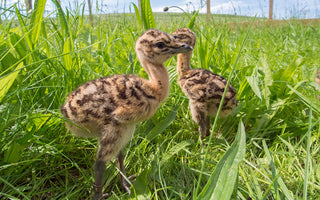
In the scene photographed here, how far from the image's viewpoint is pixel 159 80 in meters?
1.55

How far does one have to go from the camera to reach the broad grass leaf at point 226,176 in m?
0.94

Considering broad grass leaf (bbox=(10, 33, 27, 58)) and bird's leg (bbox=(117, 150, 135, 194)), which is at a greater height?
broad grass leaf (bbox=(10, 33, 27, 58))

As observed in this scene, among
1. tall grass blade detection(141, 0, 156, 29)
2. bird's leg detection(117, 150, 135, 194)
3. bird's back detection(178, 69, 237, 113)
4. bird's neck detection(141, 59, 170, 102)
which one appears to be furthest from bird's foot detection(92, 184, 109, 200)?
tall grass blade detection(141, 0, 156, 29)

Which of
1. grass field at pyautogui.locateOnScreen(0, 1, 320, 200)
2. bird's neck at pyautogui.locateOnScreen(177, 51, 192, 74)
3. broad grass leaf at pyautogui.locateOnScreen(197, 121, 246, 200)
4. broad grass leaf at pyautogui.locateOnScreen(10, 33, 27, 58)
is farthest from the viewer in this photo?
bird's neck at pyautogui.locateOnScreen(177, 51, 192, 74)

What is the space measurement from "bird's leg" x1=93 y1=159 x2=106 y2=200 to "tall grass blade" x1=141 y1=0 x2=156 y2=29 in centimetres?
153

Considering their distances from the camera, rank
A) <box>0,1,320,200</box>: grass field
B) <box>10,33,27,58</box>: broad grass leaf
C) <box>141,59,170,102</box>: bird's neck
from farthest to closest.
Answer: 1. <box>10,33,27,58</box>: broad grass leaf
2. <box>141,59,170,102</box>: bird's neck
3. <box>0,1,320,200</box>: grass field

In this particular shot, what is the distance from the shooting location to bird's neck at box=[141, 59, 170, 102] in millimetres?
1537

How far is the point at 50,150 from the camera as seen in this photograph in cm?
154

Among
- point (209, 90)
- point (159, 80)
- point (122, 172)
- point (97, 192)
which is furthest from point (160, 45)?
point (97, 192)

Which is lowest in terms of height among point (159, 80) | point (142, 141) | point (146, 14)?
point (142, 141)

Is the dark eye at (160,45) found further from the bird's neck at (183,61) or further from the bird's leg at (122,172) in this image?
the bird's neck at (183,61)

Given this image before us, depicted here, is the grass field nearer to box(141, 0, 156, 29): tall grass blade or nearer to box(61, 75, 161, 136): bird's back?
box(61, 75, 161, 136): bird's back

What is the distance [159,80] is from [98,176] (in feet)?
2.14

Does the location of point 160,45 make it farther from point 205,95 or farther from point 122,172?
point 122,172
